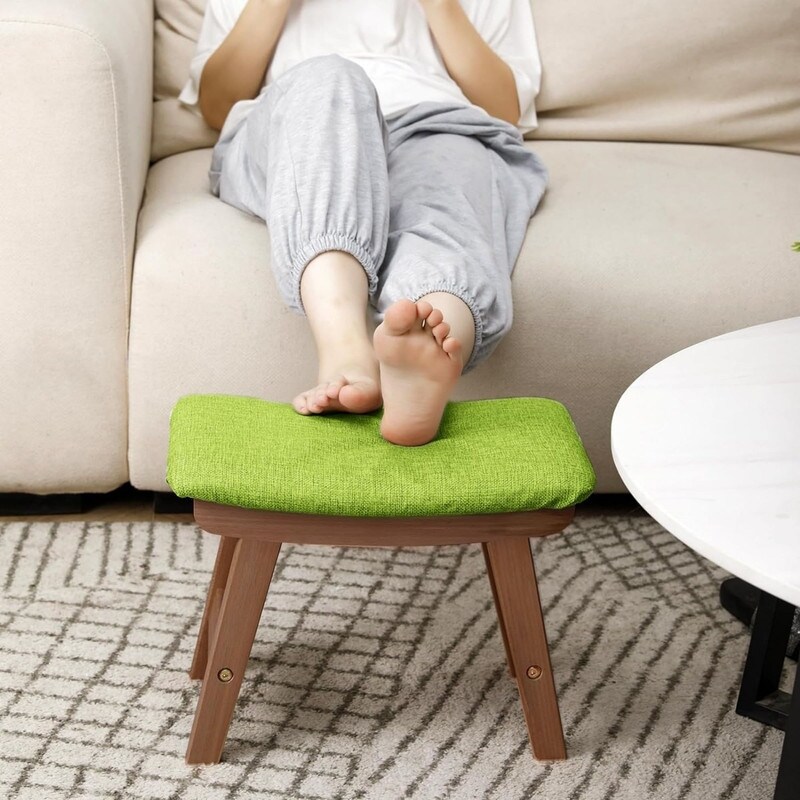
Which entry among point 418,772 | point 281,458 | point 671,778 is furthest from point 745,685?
point 281,458

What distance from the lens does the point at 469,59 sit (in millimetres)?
1718

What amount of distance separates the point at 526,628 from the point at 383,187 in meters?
0.54

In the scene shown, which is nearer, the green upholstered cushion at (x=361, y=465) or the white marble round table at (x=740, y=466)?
the white marble round table at (x=740, y=466)

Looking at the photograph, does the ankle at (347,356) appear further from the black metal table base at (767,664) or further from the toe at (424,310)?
the black metal table base at (767,664)

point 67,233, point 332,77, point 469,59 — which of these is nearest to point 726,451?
point 332,77

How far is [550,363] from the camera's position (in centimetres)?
147

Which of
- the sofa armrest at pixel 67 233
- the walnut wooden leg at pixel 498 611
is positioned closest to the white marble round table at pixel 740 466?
the walnut wooden leg at pixel 498 611

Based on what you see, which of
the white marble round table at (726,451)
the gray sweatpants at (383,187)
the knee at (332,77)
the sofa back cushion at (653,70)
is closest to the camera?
the white marble round table at (726,451)

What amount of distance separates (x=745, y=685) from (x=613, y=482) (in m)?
0.55

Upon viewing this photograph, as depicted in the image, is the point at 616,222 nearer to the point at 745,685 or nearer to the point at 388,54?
the point at 388,54

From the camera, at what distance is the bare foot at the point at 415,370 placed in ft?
3.27

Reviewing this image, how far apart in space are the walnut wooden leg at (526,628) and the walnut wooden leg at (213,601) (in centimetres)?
28

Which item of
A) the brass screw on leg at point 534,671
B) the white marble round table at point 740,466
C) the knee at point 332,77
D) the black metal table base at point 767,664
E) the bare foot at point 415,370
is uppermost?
the knee at point 332,77

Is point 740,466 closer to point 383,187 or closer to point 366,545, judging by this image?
point 366,545
